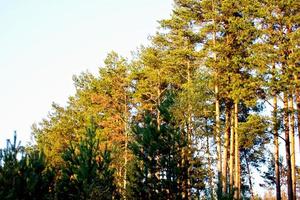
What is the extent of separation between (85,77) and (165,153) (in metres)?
29.7

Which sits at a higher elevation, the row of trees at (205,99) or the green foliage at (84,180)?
the row of trees at (205,99)

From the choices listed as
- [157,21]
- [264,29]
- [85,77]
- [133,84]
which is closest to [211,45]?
[264,29]

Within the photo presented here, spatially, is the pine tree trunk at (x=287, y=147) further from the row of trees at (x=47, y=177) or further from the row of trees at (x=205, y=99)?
the row of trees at (x=47, y=177)

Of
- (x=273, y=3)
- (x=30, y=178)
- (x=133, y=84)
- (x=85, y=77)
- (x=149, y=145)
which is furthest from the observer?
(x=85, y=77)

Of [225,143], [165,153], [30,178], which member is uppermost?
[225,143]

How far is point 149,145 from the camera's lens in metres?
15.4

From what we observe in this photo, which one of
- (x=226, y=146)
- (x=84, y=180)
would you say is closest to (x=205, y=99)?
(x=226, y=146)

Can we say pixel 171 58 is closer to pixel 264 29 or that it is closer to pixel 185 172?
pixel 264 29

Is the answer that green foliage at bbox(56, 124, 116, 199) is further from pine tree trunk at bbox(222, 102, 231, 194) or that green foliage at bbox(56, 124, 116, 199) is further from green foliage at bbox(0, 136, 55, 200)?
pine tree trunk at bbox(222, 102, 231, 194)

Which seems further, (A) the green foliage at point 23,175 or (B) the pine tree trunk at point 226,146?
(B) the pine tree trunk at point 226,146

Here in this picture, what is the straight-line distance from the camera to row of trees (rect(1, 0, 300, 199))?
15.6 metres

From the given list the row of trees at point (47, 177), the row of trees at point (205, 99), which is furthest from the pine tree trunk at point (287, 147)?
the row of trees at point (47, 177)

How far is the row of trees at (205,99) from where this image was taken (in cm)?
1562

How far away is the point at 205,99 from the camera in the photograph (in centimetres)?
2448
